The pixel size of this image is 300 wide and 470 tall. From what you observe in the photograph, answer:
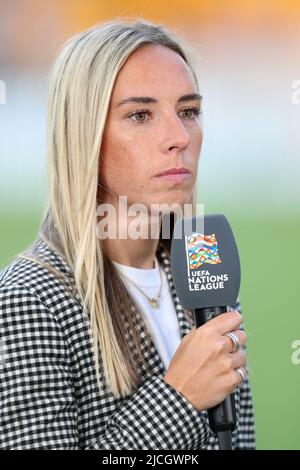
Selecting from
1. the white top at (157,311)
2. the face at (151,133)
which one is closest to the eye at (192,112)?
the face at (151,133)

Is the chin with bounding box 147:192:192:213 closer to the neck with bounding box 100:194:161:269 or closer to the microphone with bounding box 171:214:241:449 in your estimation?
the neck with bounding box 100:194:161:269

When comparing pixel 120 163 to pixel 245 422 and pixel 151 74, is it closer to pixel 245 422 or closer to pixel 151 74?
pixel 151 74

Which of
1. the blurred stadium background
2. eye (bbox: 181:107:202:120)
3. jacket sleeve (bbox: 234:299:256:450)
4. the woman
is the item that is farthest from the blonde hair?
the blurred stadium background

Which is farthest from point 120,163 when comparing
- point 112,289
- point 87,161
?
point 112,289

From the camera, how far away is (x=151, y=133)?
3.92 ft

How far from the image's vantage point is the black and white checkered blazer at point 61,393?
1016mm

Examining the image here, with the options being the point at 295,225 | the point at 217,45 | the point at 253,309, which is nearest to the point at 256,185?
the point at 295,225

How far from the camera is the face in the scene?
3.88ft

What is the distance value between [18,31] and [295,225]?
254 cm

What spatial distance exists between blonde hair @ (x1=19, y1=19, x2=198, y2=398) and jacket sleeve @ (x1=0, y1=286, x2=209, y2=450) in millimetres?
83

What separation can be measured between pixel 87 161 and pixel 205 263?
0.32 m

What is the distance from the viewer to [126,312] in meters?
1.19

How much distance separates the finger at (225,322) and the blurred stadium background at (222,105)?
4.47 meters

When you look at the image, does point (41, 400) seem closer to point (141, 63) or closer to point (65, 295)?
point (65, 295)
